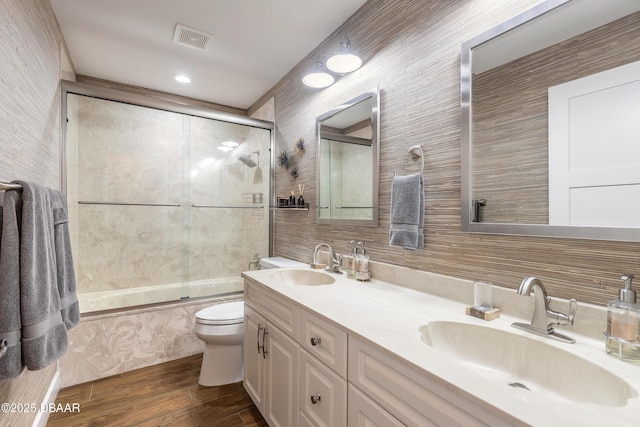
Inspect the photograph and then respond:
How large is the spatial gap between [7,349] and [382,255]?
5.10 ft

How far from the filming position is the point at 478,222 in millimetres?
1177

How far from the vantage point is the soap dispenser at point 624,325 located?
0.72 metres

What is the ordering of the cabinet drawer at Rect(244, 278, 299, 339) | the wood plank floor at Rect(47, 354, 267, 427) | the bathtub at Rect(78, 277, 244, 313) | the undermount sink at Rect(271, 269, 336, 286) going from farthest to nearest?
the bathtub at Rect(78, 277, 244, 313)
the undermount sink at Rect(271, 269, 336, 286)
the wood plank floor at Rect(47, 354, 267, 427)
the cabinet drawer at Rect(244, 278, 299, 339)

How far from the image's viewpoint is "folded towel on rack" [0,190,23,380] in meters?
0.94

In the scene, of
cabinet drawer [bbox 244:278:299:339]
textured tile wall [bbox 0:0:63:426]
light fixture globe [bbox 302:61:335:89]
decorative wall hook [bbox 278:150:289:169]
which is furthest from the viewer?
decorative wall hook [bbox 278:150:289:169]

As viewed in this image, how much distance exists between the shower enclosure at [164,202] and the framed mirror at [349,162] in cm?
98

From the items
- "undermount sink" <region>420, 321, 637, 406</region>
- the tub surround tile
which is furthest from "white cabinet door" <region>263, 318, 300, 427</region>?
the tub surround tile

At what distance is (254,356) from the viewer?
1.67 metres

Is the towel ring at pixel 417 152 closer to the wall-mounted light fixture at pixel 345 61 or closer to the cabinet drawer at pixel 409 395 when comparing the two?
the wall-mounted light fixture at pixel 345 61

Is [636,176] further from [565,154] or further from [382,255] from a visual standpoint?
[382,255]

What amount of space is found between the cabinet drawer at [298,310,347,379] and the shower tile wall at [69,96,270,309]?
1.83 metres

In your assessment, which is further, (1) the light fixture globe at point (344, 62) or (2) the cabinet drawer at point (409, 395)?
(1) the light fixture globe at point (344, 62)

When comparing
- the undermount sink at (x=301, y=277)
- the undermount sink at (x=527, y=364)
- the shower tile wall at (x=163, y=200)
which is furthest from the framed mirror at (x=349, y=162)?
the shower tile wall at (x=163, y=200)

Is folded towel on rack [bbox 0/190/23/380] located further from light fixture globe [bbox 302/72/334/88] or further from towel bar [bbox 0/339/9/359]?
light fixture globe [bbox 302/72/334/88]
